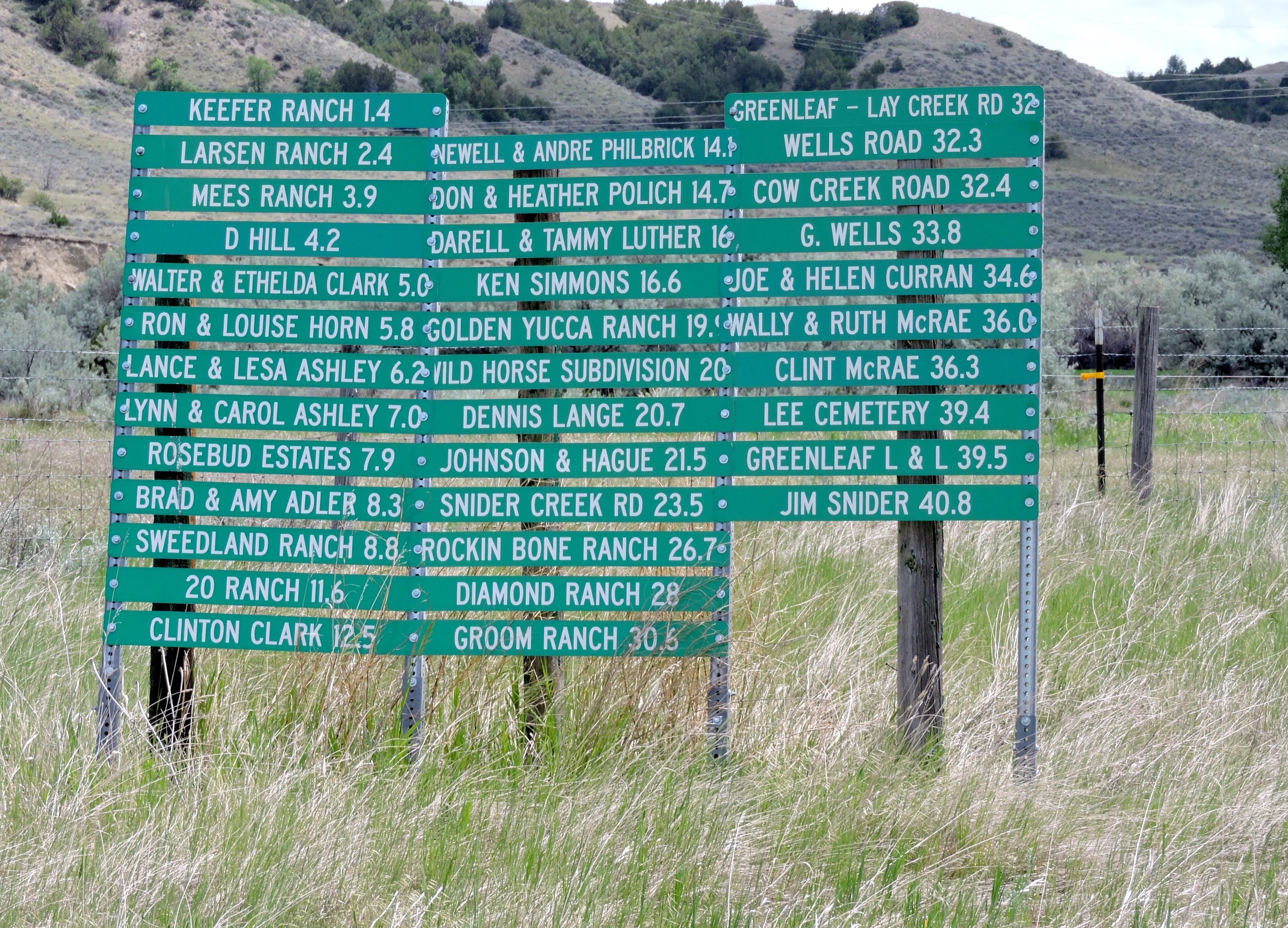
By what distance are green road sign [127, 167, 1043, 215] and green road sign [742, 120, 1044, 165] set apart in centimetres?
7

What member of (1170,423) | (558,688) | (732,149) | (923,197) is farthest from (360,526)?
(1170,423)

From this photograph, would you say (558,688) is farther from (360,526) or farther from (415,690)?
(360,526)

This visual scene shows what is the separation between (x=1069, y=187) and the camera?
56406mm

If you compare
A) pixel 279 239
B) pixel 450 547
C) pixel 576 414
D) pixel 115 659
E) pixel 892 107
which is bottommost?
pixel 115 659

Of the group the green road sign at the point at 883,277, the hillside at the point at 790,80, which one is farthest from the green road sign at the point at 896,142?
the hillside at the point at 790,80

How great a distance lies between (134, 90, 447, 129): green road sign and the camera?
4395 mm

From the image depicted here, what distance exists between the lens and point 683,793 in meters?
3.70

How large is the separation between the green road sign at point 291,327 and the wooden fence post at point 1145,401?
763cm

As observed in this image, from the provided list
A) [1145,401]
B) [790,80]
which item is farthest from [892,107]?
[790,80]

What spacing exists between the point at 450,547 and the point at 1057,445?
471 inches

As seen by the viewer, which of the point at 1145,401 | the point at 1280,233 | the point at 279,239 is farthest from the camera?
the point at 1280,233

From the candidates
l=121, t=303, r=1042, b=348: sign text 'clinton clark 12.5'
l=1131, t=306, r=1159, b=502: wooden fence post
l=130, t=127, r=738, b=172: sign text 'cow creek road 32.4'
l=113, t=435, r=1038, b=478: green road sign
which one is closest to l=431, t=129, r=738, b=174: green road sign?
l=130, t=127, r=738, b=172: sign text 'cow creek road 32.4'

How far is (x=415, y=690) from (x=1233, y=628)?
4247 millimetres

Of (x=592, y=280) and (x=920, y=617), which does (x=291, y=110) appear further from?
(x=920, y=617)
